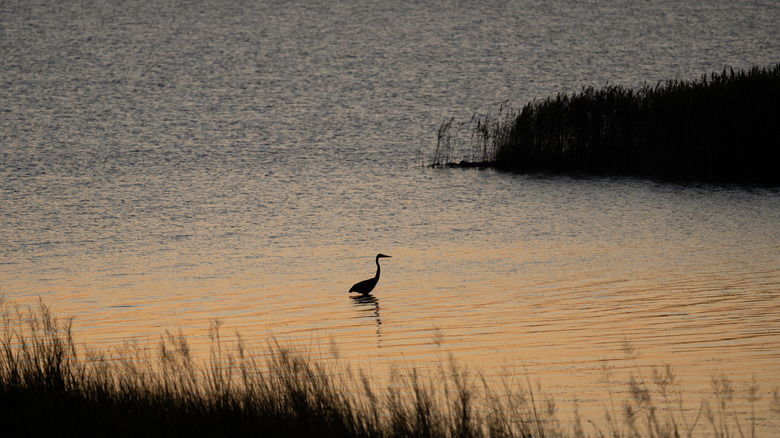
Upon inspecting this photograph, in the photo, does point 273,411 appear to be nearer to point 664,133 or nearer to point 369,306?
point 369,306

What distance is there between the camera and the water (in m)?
11.1

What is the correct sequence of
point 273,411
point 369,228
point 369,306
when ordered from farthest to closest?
point 369,228
point 369,306
point 273,411

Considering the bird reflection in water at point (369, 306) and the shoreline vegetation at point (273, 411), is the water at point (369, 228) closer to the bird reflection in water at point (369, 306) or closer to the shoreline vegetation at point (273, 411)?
the bird reflection in water at point (369, 306)

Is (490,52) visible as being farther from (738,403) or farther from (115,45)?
(738,403)

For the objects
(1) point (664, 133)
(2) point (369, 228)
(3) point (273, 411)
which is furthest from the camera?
(1) point (664, 133)

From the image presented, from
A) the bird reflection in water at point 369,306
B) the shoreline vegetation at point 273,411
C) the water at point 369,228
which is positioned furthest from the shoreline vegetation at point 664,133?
the shoreline vegetation at point 273,411

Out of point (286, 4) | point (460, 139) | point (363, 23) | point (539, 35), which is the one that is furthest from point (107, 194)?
point (286, 4)

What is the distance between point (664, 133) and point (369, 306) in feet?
63.7

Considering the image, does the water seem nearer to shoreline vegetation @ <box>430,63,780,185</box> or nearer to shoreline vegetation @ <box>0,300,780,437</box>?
shoreline vegetation @ <box>0,300,780,437</box>

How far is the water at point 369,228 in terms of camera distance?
11.1 m

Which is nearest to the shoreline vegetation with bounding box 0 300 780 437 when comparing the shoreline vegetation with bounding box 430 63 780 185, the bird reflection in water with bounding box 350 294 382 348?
the bird reflection in water with bounding box 350 294 382 348

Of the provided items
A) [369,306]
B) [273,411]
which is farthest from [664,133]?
[273,411]

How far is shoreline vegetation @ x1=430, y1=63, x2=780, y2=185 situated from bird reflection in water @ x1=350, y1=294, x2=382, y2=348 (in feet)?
58.3

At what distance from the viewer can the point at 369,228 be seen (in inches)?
883
